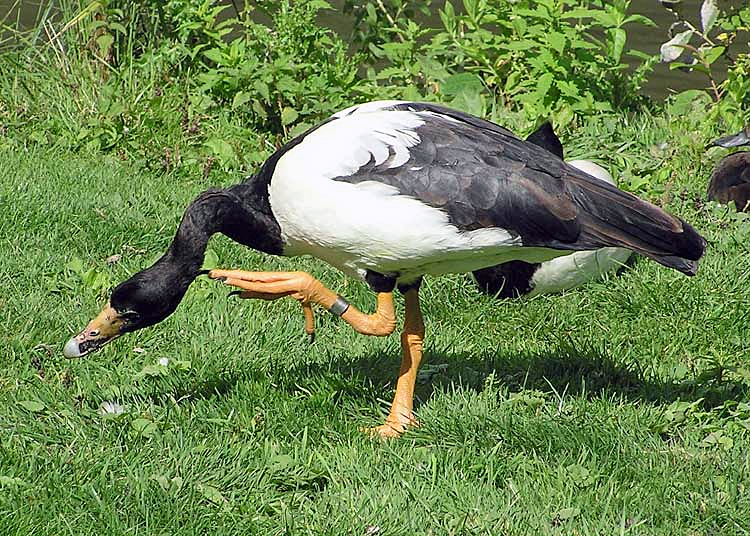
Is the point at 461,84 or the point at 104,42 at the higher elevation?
the point at 461,84

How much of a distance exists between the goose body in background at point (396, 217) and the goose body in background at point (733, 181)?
7.04 ft

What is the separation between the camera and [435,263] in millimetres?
4219

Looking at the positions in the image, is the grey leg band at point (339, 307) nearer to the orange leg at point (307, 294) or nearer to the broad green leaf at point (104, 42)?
the orange leg at point (307, 294)

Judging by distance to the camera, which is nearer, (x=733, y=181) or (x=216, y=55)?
(x=733, y=181)

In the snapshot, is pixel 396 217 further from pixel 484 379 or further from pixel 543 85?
pixel 543 85

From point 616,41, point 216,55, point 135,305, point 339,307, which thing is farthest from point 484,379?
point 216,55

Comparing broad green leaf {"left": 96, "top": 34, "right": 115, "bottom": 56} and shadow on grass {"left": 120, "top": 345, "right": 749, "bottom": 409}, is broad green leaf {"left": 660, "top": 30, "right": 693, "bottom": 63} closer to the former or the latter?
shadow on grass {"left": 120, "top": 345, "right": 749, "bottom": 409}

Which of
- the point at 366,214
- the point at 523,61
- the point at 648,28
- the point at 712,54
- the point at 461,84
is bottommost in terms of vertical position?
the point at 648,28

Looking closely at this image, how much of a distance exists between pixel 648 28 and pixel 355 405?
731cm

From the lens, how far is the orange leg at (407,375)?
434 cm

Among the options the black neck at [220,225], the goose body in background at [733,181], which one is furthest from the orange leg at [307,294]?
the goose body in background at [733,181]

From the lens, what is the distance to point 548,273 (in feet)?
18.1

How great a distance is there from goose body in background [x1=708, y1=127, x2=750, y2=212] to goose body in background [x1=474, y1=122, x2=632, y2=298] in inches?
38.6

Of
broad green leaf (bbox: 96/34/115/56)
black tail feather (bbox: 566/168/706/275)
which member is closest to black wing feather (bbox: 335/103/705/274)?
black tail feather (bbox: 566/168/706/275)
